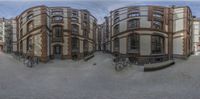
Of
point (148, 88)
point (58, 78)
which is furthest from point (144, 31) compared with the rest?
point (58, 78)

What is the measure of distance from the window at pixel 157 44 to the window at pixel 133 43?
364mm

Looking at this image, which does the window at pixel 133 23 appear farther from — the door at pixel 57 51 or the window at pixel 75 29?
the door at pixel 57 51

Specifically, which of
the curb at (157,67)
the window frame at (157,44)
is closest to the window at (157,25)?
the window frame at (157,44)

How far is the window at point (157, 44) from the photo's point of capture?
3.37m

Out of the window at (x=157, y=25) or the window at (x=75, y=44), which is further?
the window at (x=157, y=25)

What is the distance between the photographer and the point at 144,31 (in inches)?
133

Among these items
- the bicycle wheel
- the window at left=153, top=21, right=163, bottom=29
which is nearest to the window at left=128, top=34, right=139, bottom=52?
the window at left=153, top=21, right=163, bottom=29

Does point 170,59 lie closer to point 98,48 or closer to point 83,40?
point 98,48

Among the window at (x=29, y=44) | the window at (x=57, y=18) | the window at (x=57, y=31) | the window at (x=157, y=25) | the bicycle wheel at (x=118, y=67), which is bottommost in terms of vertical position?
the bicycle wheel at (x=118, y=67)

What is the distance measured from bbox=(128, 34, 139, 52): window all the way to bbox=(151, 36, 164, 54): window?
36cm

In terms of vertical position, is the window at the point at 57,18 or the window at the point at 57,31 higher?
the window at the point at 57,18

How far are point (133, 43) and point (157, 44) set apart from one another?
1.93ft

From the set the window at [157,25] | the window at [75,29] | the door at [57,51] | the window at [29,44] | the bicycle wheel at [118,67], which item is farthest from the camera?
the bicycle wheel at [118,67]

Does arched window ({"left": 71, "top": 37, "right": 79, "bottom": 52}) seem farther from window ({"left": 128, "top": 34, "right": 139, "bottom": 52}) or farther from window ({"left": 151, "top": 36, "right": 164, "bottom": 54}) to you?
window ({"left": 151, "top": 36, "right": 164, "bottom": 54})
